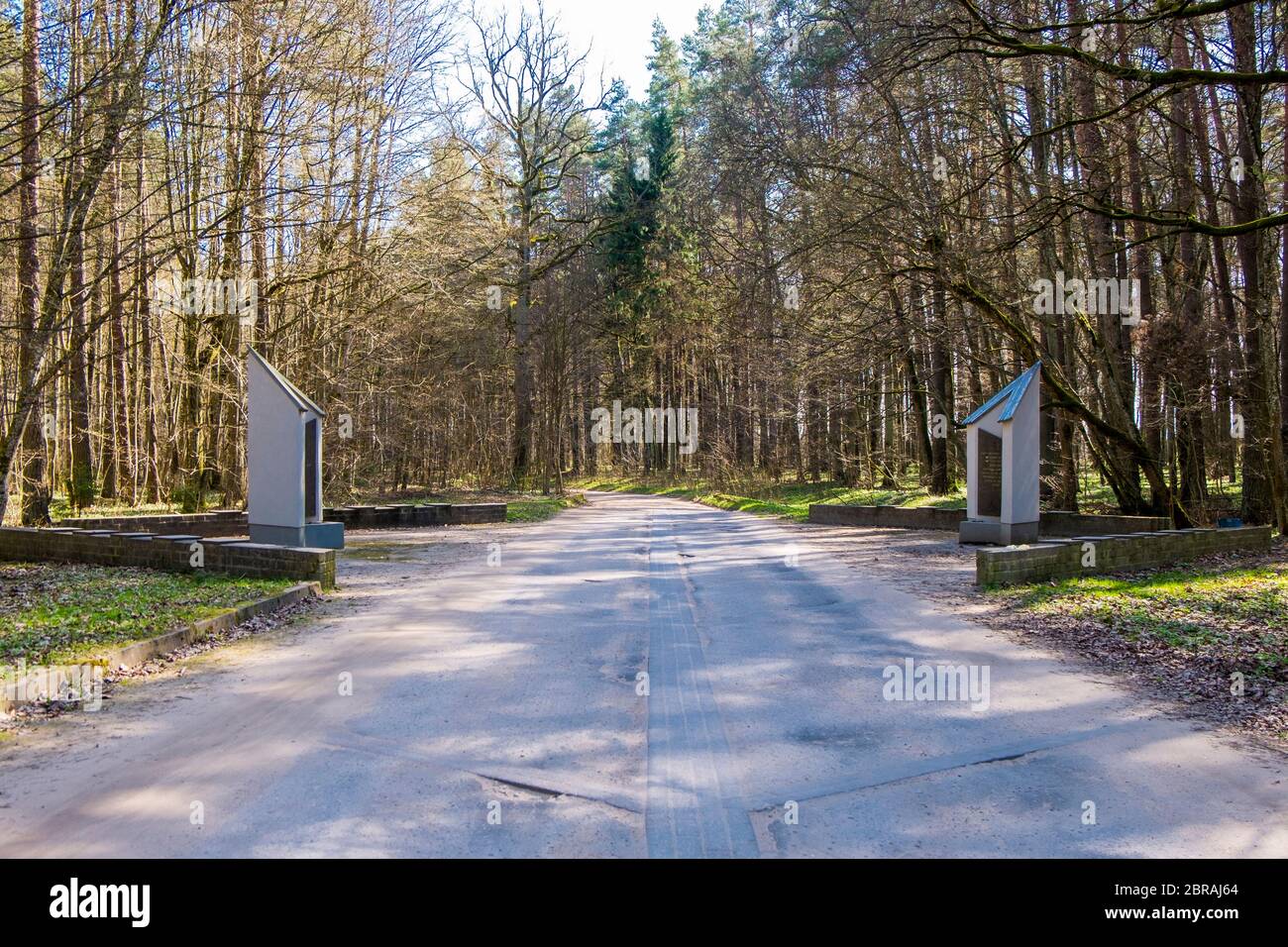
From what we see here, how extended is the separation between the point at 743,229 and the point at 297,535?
2696 centimetres

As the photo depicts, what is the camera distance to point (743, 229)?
3694 centimetres

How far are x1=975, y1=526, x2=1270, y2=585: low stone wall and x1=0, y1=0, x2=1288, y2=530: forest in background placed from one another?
267 centimetres

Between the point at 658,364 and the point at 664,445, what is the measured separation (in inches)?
256

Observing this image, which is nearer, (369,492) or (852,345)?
(852,345)

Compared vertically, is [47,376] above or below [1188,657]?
above

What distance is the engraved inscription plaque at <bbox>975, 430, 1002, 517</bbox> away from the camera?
1762cm

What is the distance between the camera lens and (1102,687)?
23.8 feet

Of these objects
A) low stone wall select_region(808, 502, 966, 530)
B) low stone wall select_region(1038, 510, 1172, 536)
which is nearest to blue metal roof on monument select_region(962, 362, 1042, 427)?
low stone wall select_region(1038, 510, 1172, 536)

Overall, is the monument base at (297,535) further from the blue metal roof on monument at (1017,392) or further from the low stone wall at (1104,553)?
the blue metal roof on monument at (1017,392)

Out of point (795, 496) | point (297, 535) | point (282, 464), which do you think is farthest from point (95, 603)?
point (795, 496)

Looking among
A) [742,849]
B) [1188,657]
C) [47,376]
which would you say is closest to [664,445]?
[47,376]

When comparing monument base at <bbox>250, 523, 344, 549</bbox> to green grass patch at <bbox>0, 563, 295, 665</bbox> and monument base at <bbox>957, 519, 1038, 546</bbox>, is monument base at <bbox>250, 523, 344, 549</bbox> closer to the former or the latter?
green grass patch at <bbox>0, 563, 295, 665</bbox>

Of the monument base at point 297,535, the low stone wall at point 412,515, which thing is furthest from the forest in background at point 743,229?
the monument base at point 297,535

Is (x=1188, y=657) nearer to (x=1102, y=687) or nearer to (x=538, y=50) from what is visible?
(x=1102, y=687)
